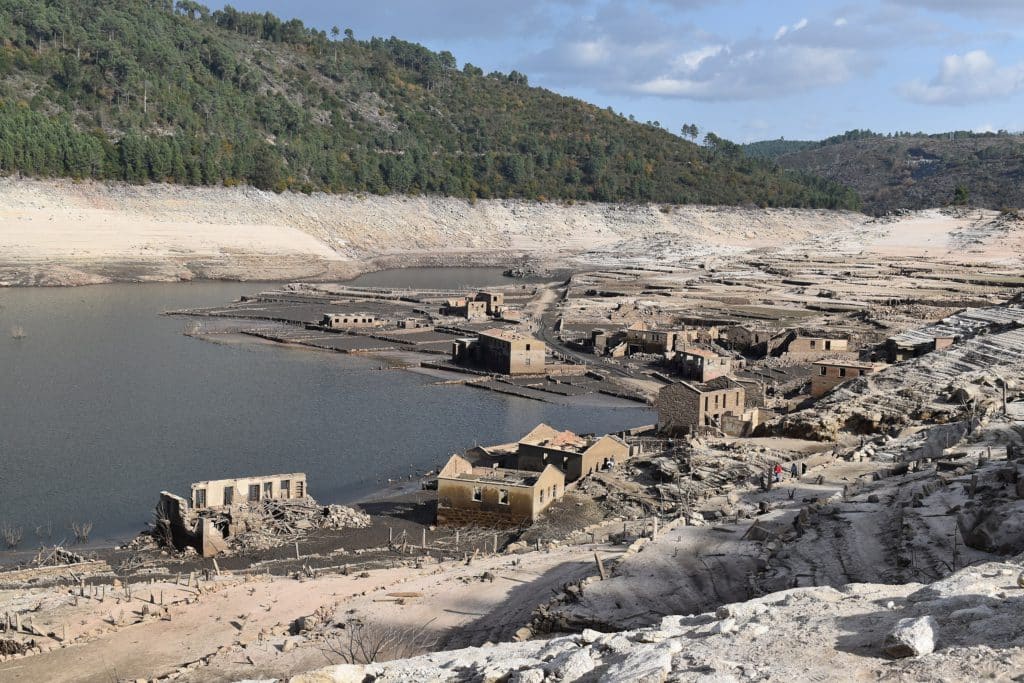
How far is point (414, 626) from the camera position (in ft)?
60.8

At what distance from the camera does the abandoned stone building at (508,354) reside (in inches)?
1998

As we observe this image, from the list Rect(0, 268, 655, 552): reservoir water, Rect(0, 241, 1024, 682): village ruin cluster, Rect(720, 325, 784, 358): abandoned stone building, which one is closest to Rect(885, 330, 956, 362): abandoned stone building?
Rect(0, 241, 1024, 682): village ruin cluster

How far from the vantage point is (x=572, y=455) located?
1180 inches

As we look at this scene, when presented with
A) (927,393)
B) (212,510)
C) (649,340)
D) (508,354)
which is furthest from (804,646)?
(649,340)

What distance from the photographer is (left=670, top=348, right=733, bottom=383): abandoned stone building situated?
4816 cm

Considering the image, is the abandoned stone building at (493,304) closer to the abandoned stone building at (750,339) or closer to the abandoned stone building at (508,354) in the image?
the abandoned stone building at (750,339)

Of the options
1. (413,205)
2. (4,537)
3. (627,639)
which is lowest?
(4,537)

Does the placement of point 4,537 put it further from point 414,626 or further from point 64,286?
point 64,286

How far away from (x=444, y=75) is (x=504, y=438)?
504ft

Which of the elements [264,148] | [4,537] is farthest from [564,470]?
[264,148]

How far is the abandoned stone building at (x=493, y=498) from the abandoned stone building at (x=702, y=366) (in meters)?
21.3

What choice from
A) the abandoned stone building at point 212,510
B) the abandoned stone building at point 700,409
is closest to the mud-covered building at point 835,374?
the abandoned stone building at point 700,409

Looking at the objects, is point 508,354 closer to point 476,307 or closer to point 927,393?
point 476,307

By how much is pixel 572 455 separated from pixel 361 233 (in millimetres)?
90142
